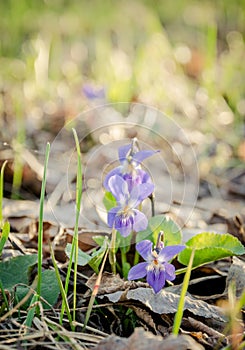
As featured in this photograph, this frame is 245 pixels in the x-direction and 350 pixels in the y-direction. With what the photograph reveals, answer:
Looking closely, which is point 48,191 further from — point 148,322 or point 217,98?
point 217,98

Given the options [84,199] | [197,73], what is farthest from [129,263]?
[197,73]

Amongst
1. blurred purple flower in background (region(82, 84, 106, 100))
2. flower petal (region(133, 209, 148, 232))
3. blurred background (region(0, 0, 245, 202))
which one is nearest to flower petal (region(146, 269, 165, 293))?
flower petal (region(133, 209, 148, 232))

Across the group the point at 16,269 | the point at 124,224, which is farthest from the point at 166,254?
the point at 16,269

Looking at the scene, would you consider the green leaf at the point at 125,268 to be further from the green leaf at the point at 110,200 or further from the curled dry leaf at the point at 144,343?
the curled dry leaf at the point at 144,343

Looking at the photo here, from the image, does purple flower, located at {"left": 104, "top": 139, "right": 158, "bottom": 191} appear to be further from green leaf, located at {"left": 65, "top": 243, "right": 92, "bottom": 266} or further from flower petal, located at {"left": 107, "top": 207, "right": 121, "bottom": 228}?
green leaf, located at {"left": 65, "top": 243, "right": 92, "bottom": 266}

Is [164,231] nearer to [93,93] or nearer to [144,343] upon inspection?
[144,343]

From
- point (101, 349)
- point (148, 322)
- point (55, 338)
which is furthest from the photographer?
point (148, 322)
